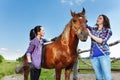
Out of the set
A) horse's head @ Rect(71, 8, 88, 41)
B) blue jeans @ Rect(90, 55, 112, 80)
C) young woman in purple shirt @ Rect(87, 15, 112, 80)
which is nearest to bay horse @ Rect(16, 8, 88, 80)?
horse's head @ Rect(71, 8, 88, 41)

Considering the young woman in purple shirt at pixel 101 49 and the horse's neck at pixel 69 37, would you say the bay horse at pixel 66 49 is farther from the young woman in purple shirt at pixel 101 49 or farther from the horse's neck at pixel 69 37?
the young woman in purple shirt at pixel 101 49

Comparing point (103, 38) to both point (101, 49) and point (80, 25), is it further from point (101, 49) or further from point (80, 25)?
point (80, 25)

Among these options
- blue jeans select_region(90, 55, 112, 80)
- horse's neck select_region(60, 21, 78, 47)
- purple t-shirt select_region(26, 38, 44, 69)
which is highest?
horse's neck select_region(60, 21, 78, 47)

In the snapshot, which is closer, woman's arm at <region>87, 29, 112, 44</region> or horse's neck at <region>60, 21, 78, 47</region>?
woman's arm at <region>87, 29, 112, 44</region>

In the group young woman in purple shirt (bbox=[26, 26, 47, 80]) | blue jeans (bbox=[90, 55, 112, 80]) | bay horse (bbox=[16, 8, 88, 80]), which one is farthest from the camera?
young woman in purple shirt (bbox=[26, 26, 47, 80])

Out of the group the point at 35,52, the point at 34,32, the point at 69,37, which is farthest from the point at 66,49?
the point at 34,32

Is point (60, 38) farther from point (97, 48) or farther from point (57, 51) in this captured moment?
point (97, 48)

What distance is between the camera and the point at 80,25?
6.75 metres

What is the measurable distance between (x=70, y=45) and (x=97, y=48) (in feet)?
4.76

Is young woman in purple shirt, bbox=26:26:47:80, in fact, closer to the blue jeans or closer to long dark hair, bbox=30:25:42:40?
long dark hair, bbox=30:25:42:40

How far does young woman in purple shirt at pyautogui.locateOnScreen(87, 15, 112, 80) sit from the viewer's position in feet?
19.5

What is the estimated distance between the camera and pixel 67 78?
7.49 m

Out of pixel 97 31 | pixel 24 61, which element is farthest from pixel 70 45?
pixel 24 61

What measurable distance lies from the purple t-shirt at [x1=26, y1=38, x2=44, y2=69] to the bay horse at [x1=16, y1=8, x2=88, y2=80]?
0.50m
